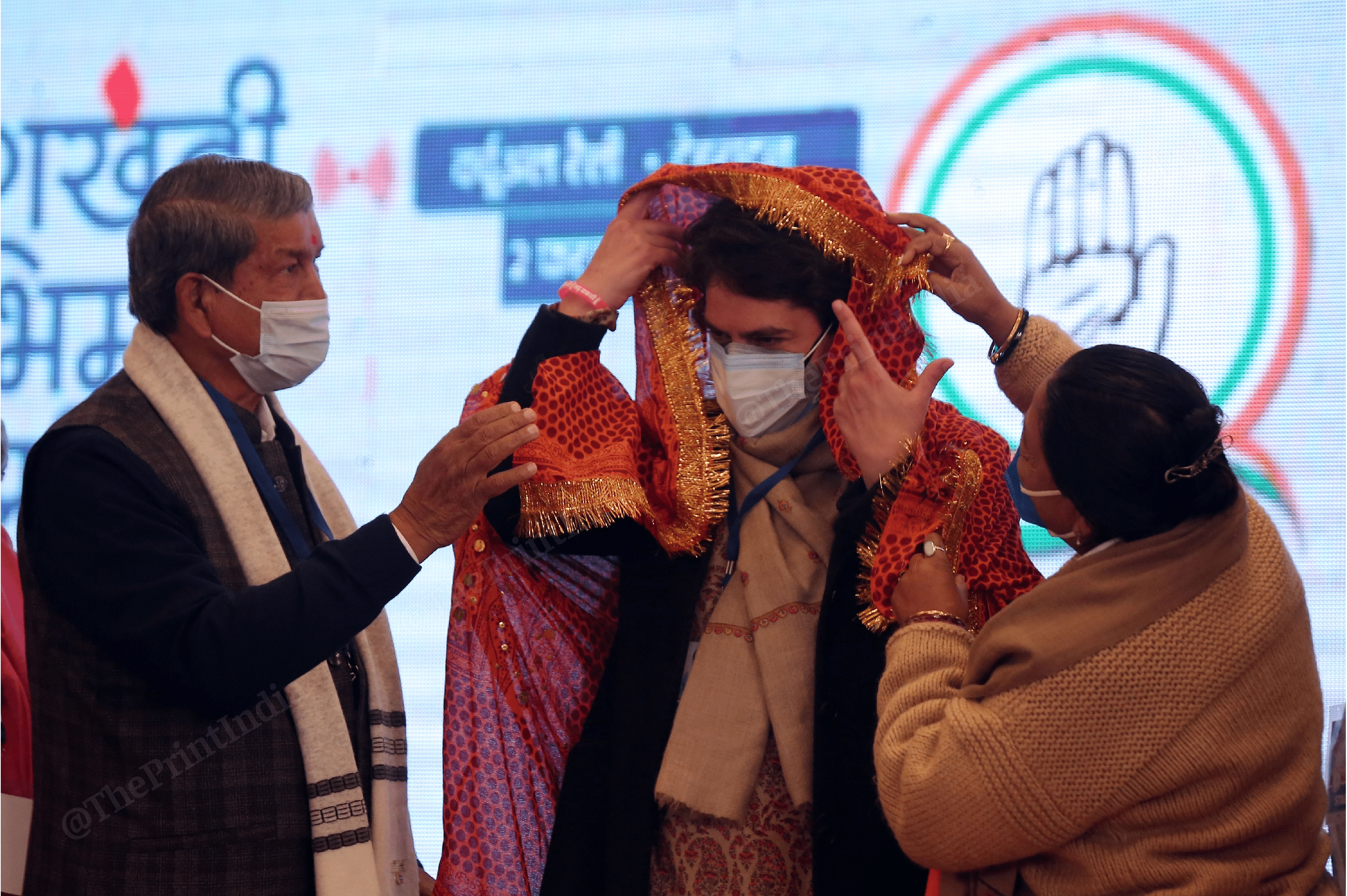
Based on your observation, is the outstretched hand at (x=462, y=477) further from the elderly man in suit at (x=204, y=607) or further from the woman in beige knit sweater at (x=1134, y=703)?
the woman in beige knit sweater at (x=1134, y=703)

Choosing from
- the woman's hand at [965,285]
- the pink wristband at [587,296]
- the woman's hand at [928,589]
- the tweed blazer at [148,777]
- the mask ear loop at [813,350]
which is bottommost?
the tweed blazer at [148,777]

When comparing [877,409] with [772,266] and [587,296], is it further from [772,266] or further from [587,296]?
[587,296]

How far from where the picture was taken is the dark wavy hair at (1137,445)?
53.7 inches

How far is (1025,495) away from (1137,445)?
0.19 meters

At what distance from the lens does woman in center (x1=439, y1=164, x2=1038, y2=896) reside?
1.69 m

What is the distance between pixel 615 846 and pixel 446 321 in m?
1.79

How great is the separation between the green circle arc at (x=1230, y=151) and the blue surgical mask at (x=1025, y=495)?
54.1 inches

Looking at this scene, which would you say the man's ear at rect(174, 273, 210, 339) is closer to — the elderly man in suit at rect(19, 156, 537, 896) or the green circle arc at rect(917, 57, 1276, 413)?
the elderly man in suit at rect(19, 156, 537, 896)

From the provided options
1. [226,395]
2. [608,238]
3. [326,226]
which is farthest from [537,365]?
[326,226]

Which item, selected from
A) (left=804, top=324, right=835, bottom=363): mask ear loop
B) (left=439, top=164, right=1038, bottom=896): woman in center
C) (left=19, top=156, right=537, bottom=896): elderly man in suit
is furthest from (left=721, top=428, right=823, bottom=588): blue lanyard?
(left=19, top=156, right=537, bottom=896): elderly man in suit

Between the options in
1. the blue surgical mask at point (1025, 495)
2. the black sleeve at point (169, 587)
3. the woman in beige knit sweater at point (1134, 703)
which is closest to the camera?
the woman in beige knit sweater at point (1134, 703)

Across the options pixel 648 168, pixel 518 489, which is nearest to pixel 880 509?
pixel 518 489

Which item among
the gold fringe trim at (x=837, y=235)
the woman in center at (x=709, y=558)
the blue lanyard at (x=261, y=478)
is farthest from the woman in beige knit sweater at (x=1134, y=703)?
the blue lanyard at (x=261, y=478)

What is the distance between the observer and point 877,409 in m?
1.71
